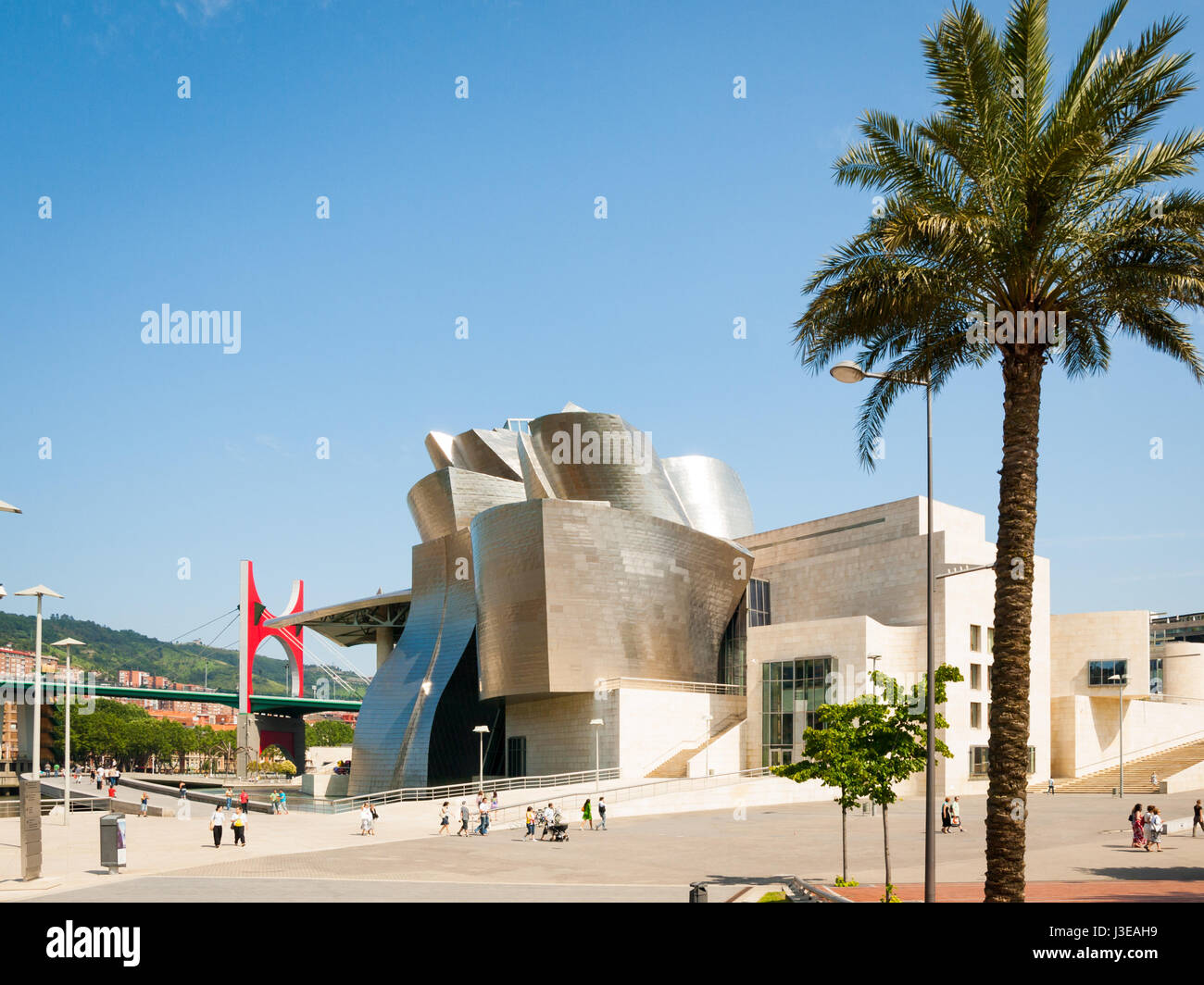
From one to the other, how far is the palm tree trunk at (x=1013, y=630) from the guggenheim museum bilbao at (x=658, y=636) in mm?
32509

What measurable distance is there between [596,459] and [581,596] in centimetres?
817

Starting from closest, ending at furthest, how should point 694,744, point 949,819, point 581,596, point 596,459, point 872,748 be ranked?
1. point 872,748
2. point 949,819
3. point 581,596
4. point 694,744
5. point 596,459

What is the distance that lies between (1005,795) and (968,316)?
7.66m

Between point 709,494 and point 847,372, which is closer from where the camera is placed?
point 847,372

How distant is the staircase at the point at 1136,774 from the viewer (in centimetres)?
5188

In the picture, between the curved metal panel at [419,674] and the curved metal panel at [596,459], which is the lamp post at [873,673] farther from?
the curved metal panel at [419,674]

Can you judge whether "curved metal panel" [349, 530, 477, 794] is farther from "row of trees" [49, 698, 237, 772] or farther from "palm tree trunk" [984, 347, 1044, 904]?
"row of trees" [49, 698, 237, 772]

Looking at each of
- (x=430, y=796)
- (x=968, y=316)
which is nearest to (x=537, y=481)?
(x=430, y=796)

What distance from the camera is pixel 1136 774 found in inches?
2115

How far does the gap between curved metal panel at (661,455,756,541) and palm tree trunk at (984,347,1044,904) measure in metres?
53.6

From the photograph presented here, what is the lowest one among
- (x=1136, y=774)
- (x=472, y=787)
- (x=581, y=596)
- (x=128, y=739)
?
(x=128, y=739)

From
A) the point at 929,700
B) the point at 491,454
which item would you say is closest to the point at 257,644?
the point at 491,454

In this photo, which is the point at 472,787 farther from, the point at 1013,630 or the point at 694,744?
the point at 1013,630

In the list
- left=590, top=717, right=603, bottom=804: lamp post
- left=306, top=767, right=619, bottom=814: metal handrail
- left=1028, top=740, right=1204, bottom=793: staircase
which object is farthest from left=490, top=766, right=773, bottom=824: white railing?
left=1028, top=740, right=1204, bottom=793: staircase
